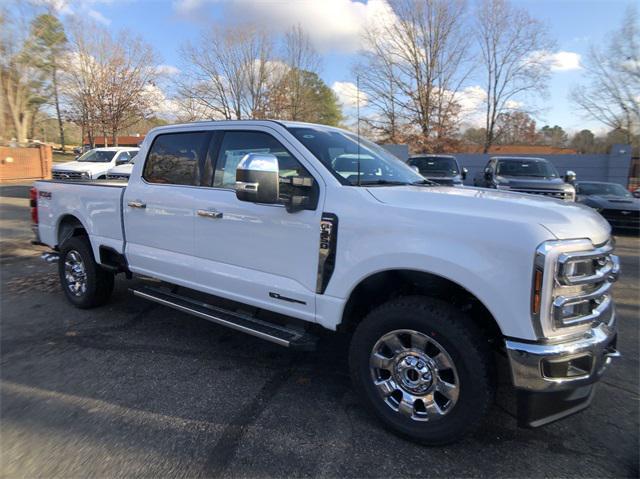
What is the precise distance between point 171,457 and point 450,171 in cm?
1188

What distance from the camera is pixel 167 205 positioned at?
409 cm

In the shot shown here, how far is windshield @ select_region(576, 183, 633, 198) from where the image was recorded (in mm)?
12406

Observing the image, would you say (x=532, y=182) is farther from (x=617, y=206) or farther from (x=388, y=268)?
(x=388, y=268)

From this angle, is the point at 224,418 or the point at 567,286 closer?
the point at 567,286

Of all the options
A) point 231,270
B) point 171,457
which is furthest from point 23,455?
point 231,270

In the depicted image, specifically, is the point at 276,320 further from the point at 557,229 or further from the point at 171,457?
the point at 557,229

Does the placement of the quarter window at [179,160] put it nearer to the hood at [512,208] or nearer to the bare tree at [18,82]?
the hood at [512,208]

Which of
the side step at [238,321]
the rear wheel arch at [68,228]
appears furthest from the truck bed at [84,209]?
the side step at [238,321]

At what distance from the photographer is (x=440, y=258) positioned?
A: 8.41 ft

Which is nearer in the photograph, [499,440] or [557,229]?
[557,229]

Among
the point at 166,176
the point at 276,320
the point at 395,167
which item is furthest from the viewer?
the point at 166,176

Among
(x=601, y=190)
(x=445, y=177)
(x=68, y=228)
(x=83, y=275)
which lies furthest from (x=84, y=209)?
(x=601, y=190)

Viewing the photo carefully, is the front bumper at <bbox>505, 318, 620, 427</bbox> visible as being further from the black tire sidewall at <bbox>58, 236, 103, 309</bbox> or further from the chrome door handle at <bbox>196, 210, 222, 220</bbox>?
the black tire sidewall at <bbox>58, 236, 103, 309</bbox>

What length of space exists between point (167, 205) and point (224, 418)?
199 cm
